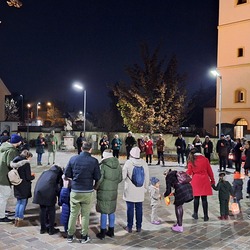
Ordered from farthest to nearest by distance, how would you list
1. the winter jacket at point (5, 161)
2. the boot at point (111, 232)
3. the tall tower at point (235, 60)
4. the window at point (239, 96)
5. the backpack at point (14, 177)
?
the window at point (239, 96) → the tall tower at point (235, 60) → the winter jacket at point (5, 161) → the backpack at point (14, 177) → the boot at point (111, 232)

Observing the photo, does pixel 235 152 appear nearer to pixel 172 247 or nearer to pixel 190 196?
pixel 190 196

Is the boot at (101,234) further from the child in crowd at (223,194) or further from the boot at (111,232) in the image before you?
the child in crowd at (223,194)

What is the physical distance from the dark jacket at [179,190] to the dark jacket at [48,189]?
2.42 meters

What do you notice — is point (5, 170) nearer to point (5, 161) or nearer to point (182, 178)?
point (5, 161)

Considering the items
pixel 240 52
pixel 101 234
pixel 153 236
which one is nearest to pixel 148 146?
pixel 153 236

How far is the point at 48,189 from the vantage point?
7004mm

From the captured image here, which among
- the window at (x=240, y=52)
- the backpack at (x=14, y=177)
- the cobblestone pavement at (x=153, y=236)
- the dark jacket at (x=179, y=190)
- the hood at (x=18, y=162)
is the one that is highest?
the window at (x=240, y=52)

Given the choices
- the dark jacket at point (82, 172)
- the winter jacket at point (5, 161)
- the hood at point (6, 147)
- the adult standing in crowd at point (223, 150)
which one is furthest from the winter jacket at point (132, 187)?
the adult standing in crowd at point (223, 150)

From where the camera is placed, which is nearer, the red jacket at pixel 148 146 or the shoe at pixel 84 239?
the shoe at pixel 84 239

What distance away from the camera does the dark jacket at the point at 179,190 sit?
24.4 ft

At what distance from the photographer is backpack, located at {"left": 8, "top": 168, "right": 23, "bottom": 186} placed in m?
7.39

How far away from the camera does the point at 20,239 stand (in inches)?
269

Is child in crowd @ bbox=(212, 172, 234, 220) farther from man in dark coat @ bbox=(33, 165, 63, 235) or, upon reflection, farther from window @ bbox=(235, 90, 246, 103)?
window @ bbox=(235, 90, 246, 103)

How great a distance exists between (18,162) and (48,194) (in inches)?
43.6
